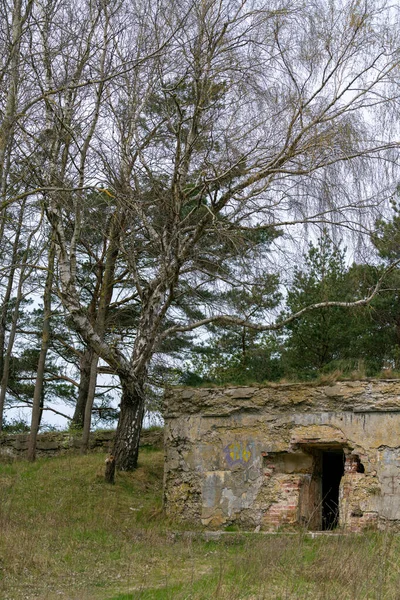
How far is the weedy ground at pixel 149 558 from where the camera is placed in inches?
285

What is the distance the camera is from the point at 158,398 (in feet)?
60.4

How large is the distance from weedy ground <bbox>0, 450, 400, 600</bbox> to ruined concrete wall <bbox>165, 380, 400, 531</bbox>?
764mm

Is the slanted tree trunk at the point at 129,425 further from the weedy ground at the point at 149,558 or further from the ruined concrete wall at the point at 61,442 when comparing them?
the ruined concrete wall at the point at 61,442

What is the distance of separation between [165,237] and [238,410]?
11.6 ft

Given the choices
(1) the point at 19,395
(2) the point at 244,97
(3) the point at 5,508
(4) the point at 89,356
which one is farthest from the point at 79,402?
(2) the point at 244,97

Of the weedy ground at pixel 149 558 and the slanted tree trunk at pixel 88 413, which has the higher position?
the slanted tree trunk at pixel 88 413

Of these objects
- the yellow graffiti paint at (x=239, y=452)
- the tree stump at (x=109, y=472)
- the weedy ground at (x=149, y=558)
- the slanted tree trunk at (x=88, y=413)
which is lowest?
the weedy ground at (x=149, y=558)

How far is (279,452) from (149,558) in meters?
3.75

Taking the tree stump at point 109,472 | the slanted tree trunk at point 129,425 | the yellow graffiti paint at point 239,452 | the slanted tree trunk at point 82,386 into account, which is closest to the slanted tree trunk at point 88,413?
the slanted tree trunk at point 82,386

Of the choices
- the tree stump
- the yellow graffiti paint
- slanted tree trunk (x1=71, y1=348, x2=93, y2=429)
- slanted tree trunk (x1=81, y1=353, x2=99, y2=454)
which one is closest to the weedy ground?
the tree stump

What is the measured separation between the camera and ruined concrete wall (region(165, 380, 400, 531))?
39.5ft

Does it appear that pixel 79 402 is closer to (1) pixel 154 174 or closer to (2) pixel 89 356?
(2) pixel 89 356

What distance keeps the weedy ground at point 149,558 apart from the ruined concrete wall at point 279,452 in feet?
2.51

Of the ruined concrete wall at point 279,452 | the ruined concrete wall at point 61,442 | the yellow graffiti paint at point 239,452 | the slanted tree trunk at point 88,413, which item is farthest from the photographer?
the ruined concrete wall at point 61,442
